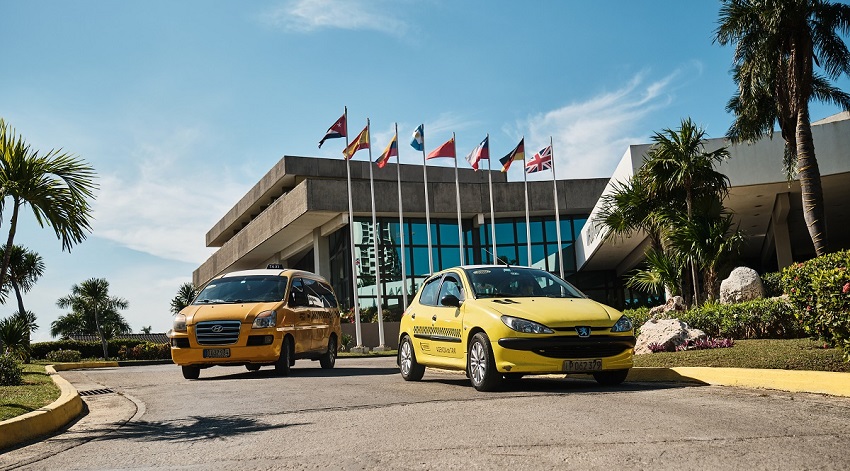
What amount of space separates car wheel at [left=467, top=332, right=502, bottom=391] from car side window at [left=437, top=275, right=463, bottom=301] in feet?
3.40

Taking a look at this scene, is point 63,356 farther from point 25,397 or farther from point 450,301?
point 450,301

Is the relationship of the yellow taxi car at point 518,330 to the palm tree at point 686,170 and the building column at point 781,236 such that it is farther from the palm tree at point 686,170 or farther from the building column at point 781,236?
the building column at point 781,236

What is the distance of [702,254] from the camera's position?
19.1 meters

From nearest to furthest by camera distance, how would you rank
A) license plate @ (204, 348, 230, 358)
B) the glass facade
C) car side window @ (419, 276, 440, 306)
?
car side window @ (419, 276, 440, 306) → license plate @ (204, 348, 230, 358) → the glass facade

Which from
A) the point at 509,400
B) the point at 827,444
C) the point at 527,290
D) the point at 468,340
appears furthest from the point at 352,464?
the point at 527,290

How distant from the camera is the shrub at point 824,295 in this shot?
9.35 meters

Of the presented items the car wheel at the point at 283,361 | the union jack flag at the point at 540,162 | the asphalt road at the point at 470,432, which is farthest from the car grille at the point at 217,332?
the union jack flag at the point at 540,162

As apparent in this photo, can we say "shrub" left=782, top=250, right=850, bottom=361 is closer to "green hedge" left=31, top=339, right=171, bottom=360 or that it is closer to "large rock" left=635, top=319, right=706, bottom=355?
"large rock" left=635, top=319, right=706, bottom=355

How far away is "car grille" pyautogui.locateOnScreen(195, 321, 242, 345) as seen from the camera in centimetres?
1402

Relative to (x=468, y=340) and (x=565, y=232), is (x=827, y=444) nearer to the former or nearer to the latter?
(x=468, y=340)

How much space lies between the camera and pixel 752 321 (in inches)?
582

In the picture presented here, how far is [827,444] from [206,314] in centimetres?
1098

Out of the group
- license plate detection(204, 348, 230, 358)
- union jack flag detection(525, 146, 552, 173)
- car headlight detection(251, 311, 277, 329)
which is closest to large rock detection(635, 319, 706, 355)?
car headlight detection(251, 311, 277, 329)

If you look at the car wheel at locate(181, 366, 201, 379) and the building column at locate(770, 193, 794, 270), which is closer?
the car wheel at locate(181, 366, 201, 379)
